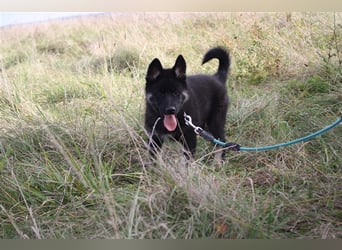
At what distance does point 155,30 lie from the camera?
431 centimetres

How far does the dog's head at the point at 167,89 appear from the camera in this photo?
3102 millimetres

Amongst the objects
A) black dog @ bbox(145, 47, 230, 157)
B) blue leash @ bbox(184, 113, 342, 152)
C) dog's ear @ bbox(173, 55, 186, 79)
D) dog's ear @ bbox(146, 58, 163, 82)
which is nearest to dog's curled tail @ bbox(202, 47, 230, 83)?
black dog @ bbox(145, 47, 230, 157)

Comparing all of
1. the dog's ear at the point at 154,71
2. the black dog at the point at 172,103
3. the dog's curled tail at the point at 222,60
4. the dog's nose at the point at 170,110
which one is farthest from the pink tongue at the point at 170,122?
the dog's curled tail at the point at 222,60

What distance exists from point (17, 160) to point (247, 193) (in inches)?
61.4

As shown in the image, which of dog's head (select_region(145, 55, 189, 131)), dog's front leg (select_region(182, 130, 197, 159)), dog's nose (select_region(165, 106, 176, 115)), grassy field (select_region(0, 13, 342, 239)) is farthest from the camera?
dog's front leg (select_region(182, 130, 197, 159))

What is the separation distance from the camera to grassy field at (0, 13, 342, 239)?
2432mm

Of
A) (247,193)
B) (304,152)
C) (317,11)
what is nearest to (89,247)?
(247,193)

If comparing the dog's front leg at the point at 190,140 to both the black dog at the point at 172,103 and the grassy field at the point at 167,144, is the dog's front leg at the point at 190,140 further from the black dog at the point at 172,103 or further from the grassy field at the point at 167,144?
the grassy field at the point at 167,144

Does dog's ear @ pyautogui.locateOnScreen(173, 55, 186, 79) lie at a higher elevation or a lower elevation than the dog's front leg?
higher

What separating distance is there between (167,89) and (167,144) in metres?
0.38

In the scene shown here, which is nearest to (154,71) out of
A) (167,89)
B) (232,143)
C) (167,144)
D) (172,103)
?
(167,89)

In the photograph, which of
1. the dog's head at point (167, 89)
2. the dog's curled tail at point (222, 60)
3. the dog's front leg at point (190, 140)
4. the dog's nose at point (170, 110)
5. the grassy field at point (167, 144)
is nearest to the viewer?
the grassy field at point (167, 144)

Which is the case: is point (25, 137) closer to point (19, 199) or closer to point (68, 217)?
point (19, 199)

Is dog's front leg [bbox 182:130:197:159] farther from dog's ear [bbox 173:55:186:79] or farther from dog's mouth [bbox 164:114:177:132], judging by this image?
dog's ear [bbox 173:55:186:79]
